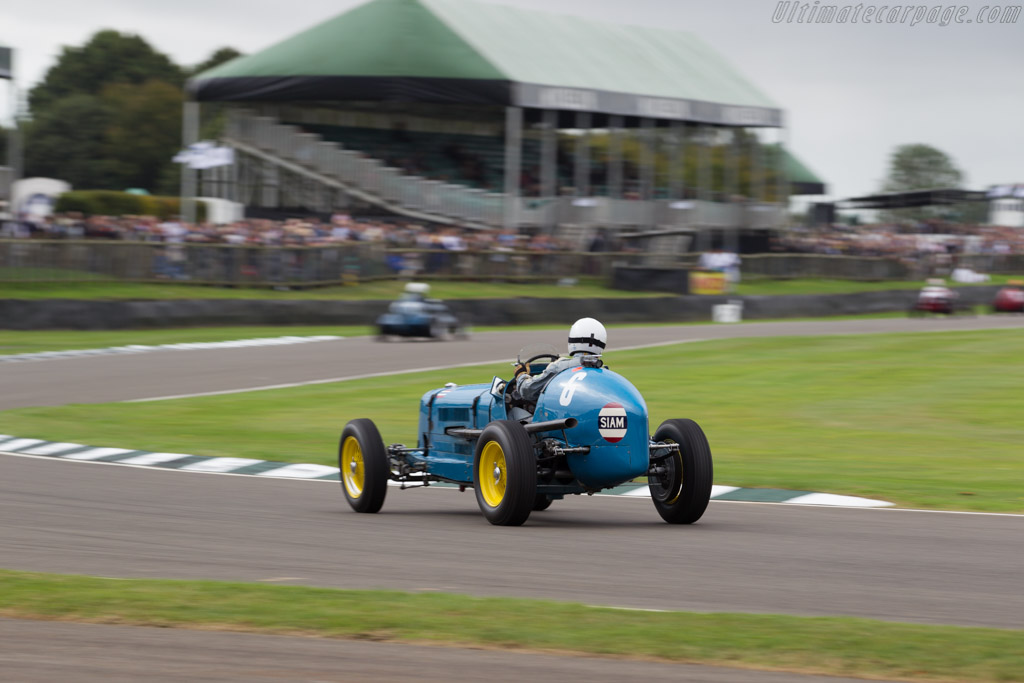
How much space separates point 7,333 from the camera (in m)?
28.2

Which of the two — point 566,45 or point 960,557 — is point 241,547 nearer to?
point 960,557

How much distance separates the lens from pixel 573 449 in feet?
28.0

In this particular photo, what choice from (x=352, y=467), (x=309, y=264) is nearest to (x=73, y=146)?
(x=309, y=264)

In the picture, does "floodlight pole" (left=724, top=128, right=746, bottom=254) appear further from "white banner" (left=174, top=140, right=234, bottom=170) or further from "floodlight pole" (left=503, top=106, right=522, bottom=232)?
"white banner" (left=174, top=140, right=234, bottom=170)

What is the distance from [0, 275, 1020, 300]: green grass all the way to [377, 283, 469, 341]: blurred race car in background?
522cm

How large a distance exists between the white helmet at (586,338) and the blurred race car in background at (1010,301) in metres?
35.6

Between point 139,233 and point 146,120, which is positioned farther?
point 146,120

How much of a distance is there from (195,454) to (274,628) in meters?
8.21

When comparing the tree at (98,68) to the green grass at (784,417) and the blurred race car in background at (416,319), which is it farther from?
the green grass at (784,417)

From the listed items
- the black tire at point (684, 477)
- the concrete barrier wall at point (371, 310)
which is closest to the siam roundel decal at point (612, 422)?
the black tire at point (684, 477)

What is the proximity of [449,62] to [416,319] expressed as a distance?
75.3 feet

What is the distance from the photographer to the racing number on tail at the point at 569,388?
865cm

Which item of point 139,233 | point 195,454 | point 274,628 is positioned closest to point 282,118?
point 139,233

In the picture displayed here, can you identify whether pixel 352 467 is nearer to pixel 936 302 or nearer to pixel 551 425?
pixel 551 425
